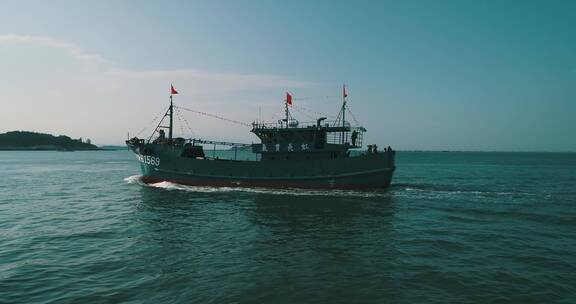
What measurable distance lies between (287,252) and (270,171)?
17147 mm

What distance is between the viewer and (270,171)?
29.5 m

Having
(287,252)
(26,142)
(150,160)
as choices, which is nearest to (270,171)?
(150,160)

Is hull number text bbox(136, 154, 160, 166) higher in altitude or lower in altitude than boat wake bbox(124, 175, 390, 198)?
higher

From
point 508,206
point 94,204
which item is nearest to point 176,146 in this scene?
point 94,204

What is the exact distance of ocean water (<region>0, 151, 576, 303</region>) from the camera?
898 cm

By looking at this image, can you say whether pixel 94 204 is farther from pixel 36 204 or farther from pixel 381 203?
pixel 381 203

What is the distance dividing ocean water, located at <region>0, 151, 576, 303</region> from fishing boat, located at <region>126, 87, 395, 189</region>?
4779 mm

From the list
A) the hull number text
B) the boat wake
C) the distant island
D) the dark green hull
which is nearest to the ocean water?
the boat wake

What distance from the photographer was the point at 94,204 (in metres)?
23.1

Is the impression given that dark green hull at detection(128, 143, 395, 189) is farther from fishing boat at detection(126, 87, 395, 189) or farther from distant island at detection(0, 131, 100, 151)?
distant island at detection(0, 131, 100, 151)

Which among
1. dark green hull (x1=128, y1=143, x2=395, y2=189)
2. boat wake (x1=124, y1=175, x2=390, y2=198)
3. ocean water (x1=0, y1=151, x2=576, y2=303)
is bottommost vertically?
ocean water (x1=0, y1=151, x2=576, y2=303)

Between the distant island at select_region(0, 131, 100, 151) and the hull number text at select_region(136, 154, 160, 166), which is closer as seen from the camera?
the hull number text at select_region(136, 154, 160, 166)

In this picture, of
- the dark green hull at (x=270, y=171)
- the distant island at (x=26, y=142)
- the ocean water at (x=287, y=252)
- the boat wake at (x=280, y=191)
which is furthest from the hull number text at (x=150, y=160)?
the distant island at (x=26, y=142)

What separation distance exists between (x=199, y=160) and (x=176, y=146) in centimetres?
358
